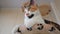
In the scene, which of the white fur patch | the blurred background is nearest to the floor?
the blurred background

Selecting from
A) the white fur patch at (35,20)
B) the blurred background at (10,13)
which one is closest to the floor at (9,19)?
the blurred background at (10,13)

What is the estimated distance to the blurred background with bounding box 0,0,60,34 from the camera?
2001 mm

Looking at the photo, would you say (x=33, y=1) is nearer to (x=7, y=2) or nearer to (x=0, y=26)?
(x=0, y=26)

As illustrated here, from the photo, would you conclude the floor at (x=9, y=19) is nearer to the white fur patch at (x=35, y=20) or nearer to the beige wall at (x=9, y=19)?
the beige wall at (x=9, y=19)

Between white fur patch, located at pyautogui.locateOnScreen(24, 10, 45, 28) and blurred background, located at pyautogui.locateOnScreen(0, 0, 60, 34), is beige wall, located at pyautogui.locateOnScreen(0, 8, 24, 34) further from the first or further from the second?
white fur patch, located at pyautogui.locateOnScreen(24, 10, 45, 28)

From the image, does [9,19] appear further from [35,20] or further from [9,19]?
[35,20]

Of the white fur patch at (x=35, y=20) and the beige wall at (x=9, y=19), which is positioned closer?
the white fur patch at (x=35, y=20)

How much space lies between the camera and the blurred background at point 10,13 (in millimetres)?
2001

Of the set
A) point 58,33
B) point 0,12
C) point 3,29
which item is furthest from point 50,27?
point 0,12

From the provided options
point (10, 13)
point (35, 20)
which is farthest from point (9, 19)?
point (35, 20)

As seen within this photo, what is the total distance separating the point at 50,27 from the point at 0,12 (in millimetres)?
1411

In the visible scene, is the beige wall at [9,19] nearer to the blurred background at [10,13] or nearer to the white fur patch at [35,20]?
the blurred background at [10,13]

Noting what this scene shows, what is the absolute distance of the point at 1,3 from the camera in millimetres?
2551

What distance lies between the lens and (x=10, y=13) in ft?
8.02
